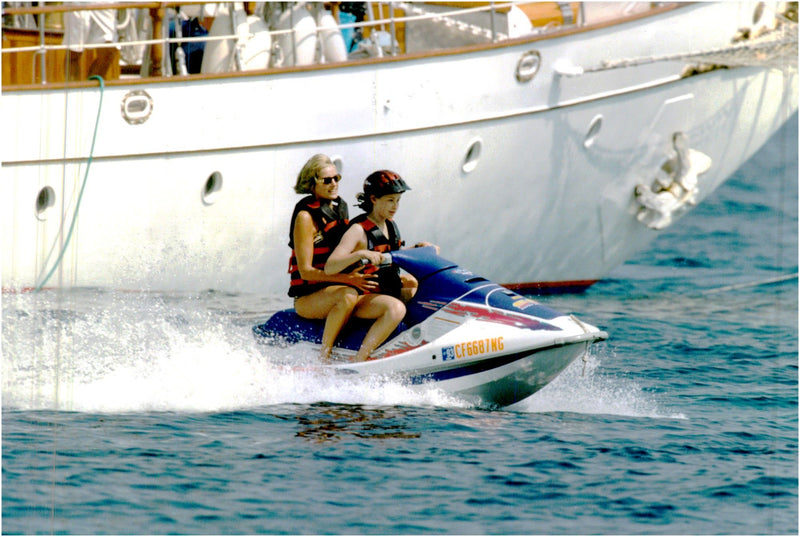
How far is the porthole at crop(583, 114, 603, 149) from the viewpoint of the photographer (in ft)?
45.8

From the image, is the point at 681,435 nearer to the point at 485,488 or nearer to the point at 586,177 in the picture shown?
the point at 485,488

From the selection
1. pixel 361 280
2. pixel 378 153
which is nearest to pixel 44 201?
pixel 378 153

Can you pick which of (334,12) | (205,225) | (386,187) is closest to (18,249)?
(205,225)

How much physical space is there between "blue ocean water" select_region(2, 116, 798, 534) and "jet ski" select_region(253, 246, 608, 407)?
14 cm

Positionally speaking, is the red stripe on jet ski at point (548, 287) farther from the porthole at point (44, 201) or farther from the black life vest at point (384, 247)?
the black life vest at point (384, 247)

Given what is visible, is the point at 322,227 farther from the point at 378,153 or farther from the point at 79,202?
the point at 378,153

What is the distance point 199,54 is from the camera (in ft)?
41.4

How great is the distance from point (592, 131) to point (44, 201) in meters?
5.88

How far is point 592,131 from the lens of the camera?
14.1 metres

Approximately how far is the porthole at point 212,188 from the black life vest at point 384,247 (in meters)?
4.55

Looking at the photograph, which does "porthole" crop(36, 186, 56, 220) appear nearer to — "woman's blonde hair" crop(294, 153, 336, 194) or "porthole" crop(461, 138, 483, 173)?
"porthole" crop(461, 138, 483, 173)

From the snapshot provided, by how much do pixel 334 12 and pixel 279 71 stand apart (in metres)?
0.89

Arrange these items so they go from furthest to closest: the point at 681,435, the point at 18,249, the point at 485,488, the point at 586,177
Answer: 1. the point at 586,177
2. the point at 18,249
3. the point at 681,435
4. the point at 485,488

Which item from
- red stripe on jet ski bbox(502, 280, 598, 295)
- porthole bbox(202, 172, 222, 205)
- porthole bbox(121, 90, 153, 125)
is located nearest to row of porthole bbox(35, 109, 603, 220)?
porthole bbox(202, 172, 222, 205)
